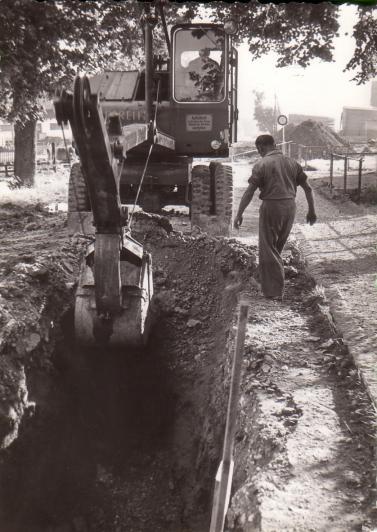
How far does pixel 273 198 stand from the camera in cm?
574

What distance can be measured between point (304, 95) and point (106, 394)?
10916 cm

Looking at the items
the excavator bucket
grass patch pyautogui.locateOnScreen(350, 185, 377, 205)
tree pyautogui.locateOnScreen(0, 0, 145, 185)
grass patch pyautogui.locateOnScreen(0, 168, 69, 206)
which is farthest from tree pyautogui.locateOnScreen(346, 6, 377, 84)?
the excavator bucket

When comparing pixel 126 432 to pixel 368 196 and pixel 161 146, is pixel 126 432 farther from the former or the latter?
pixel 368 196

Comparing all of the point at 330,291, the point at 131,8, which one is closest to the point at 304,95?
the point at 131,8

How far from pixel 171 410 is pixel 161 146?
3947mm

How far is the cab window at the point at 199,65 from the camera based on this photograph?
8258 mm

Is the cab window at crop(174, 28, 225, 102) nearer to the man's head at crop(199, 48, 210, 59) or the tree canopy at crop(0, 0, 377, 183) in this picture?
the man's head at crop(199, 48, 210, 59)

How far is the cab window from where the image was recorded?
27.1ft

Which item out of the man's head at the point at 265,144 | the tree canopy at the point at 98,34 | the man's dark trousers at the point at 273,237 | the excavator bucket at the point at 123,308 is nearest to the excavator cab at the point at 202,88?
the man's head at the point at 265,144

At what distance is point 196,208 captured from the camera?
912 cm

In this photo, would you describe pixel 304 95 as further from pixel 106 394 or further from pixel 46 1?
pixel 106 394

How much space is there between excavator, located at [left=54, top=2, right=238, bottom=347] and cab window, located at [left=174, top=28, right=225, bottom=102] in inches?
0.6

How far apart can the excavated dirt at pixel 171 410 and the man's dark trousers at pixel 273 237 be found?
9.8 inches

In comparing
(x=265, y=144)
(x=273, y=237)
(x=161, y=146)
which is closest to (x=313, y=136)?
Answer: (x=161, y=146)
